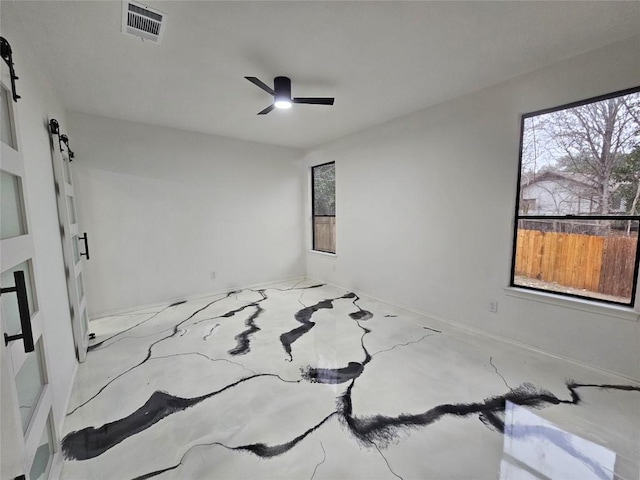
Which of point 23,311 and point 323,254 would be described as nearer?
point 23,311

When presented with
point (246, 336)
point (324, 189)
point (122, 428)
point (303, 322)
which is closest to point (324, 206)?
point (324, 189)

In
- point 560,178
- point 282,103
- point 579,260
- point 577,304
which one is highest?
→ point 282,103

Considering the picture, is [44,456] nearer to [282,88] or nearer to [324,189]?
[282,88]

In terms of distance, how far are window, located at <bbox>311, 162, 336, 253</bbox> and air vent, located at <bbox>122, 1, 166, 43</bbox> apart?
320 centimetres

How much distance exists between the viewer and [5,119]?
1.30 metres

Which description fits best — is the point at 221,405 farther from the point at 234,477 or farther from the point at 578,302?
the point at 578,302

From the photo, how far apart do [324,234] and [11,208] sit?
Result: 4241 millimetres

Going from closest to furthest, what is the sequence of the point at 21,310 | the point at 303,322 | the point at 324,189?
1. the point at 21,310
2. the point at 303,322
3. the point at 324,189

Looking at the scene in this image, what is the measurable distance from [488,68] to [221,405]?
3.57 meters

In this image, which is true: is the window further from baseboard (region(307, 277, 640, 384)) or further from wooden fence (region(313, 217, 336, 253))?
baseboard (region(307, 277, 640, 384))

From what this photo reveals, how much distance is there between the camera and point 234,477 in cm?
143

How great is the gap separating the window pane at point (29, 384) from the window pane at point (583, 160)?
372 cm

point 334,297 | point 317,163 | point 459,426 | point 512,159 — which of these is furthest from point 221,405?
point 317,163

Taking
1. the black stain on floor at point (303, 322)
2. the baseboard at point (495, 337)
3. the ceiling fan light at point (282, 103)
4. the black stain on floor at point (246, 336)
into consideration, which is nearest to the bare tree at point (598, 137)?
the baseboard at point (495, 337)
